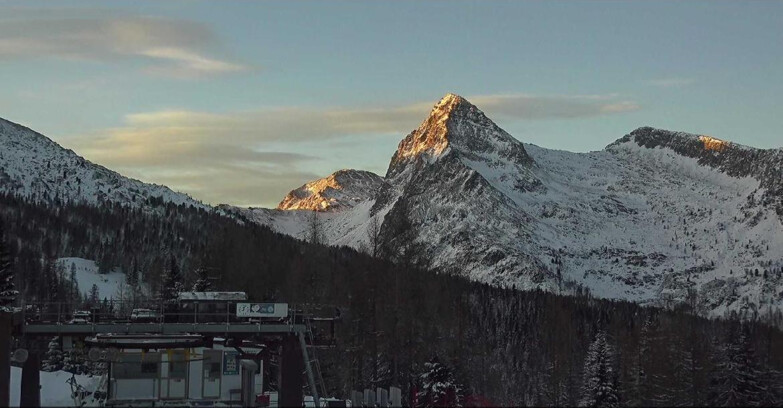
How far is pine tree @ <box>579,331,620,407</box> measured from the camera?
82625 millimetres

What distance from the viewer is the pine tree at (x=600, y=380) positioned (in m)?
82.6

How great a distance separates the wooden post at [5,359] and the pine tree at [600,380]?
44.9m

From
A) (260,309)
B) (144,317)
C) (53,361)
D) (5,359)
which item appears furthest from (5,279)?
(5,359)

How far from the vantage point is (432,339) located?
102562mm

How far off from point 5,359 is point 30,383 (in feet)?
15.7

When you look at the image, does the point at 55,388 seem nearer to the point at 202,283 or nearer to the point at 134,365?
the point at 134,365

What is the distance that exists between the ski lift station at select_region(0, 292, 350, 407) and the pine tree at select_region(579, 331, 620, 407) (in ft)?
83.9

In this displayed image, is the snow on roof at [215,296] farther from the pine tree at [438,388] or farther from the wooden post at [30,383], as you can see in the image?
the pine tree at [438,388]

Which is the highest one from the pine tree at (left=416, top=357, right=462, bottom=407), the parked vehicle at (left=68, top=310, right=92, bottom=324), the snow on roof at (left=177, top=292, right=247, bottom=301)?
the snow on roof at (left=177, top=292, right=247, bottom=301)

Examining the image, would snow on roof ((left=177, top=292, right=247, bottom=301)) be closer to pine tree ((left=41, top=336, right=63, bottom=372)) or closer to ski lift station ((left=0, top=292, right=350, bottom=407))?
ski lift station ((left=0, top=292, right=350, bottom=407))

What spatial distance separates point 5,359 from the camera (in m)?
54.3

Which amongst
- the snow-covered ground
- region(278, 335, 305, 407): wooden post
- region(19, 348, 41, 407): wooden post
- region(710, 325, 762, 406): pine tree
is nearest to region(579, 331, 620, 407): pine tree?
region(710, 325, 762, 406): pine tree

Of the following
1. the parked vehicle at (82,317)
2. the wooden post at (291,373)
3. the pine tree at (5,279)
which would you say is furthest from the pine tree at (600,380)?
the pine tree at (5,279)

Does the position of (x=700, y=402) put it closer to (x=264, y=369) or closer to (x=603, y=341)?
(x=603, y=341)
